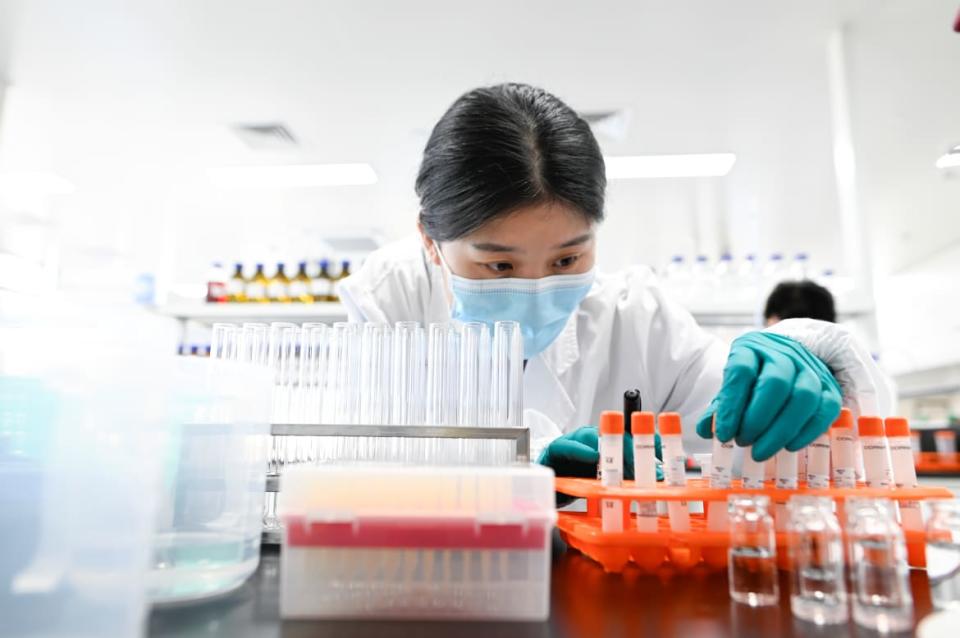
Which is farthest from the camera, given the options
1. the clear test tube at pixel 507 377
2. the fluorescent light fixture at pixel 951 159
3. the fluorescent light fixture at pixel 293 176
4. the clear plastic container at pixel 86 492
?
the fluorescent light fixture at pixel 293 176

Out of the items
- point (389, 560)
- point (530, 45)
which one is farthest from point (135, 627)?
point (530, 45)

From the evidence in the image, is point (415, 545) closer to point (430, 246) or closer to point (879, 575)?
point (879, 575)

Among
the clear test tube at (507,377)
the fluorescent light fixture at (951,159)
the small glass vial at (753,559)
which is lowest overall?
the small glass vial at (753,559)

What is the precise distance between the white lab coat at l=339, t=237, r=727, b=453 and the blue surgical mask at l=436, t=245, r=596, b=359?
0.62ft

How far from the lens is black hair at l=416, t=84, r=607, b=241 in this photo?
39.4 inches

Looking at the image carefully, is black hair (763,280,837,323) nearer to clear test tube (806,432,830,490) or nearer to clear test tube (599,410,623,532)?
clear test tube (806,432,830,490)

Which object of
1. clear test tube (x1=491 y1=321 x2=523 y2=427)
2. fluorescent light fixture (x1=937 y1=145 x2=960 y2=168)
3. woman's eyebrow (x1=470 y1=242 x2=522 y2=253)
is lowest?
clear test tube (x1=491 y1=321 x2=523 y2=427)

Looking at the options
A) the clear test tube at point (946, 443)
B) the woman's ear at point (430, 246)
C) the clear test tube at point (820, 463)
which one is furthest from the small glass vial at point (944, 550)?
the clear test tube at point (946, 443)

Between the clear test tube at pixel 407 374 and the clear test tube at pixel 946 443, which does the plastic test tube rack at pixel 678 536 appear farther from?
the clear test tube at pixel 946 443

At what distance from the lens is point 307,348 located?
810 mm

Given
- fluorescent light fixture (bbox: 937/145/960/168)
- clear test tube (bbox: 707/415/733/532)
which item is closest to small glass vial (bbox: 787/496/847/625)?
clear test tube (bbox: 707/415/733/532)

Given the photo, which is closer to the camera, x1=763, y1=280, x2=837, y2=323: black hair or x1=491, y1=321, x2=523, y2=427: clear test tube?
x1=491, y1=321, x2=523, y2=427: clear test tube

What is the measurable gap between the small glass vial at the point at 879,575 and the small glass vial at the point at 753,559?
6 cm

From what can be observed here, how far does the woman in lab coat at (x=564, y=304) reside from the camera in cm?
70
